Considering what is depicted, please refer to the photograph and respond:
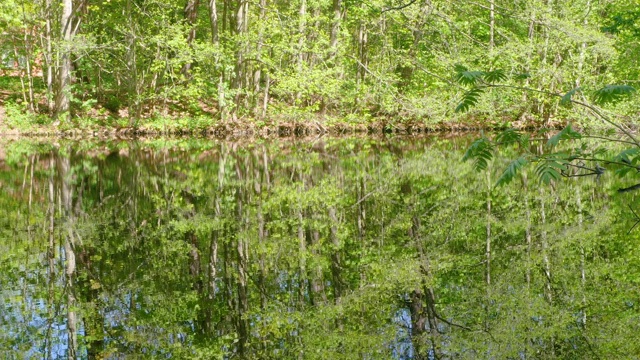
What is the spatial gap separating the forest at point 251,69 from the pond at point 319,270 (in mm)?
15153

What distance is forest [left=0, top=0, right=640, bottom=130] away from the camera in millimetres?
28812

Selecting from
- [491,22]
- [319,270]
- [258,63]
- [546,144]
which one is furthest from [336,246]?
[258,63]

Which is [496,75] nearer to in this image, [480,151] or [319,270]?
[480,151]

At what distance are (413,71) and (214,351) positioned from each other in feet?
100

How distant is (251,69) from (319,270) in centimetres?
2677

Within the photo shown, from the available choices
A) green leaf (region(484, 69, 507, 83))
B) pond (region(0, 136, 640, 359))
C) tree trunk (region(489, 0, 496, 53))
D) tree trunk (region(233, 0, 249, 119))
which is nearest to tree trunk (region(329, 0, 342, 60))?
tree trunk (region(233, 0, 249, 119))

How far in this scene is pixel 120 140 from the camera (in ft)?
93.7

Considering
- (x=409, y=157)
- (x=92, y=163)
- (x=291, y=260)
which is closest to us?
(x=291, y=260)

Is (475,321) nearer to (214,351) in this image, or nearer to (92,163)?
(214,351)

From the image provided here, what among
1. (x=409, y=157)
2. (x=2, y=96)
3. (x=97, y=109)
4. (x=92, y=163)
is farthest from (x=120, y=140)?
(x=409, y=157)

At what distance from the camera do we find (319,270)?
749 centimetres

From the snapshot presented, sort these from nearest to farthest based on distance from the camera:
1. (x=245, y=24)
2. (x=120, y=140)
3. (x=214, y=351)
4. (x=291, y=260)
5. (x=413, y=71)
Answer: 1. (x=214, y=351)
2. (x=291, y=260)
3. (x=120, y=140)
4. (x=245, y=24)
5. (x=413, y=71)

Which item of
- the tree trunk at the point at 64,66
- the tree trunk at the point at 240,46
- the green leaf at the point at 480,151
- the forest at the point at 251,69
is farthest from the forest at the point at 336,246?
the tree trunk at the point at 240,46

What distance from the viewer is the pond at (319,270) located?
5285mm
